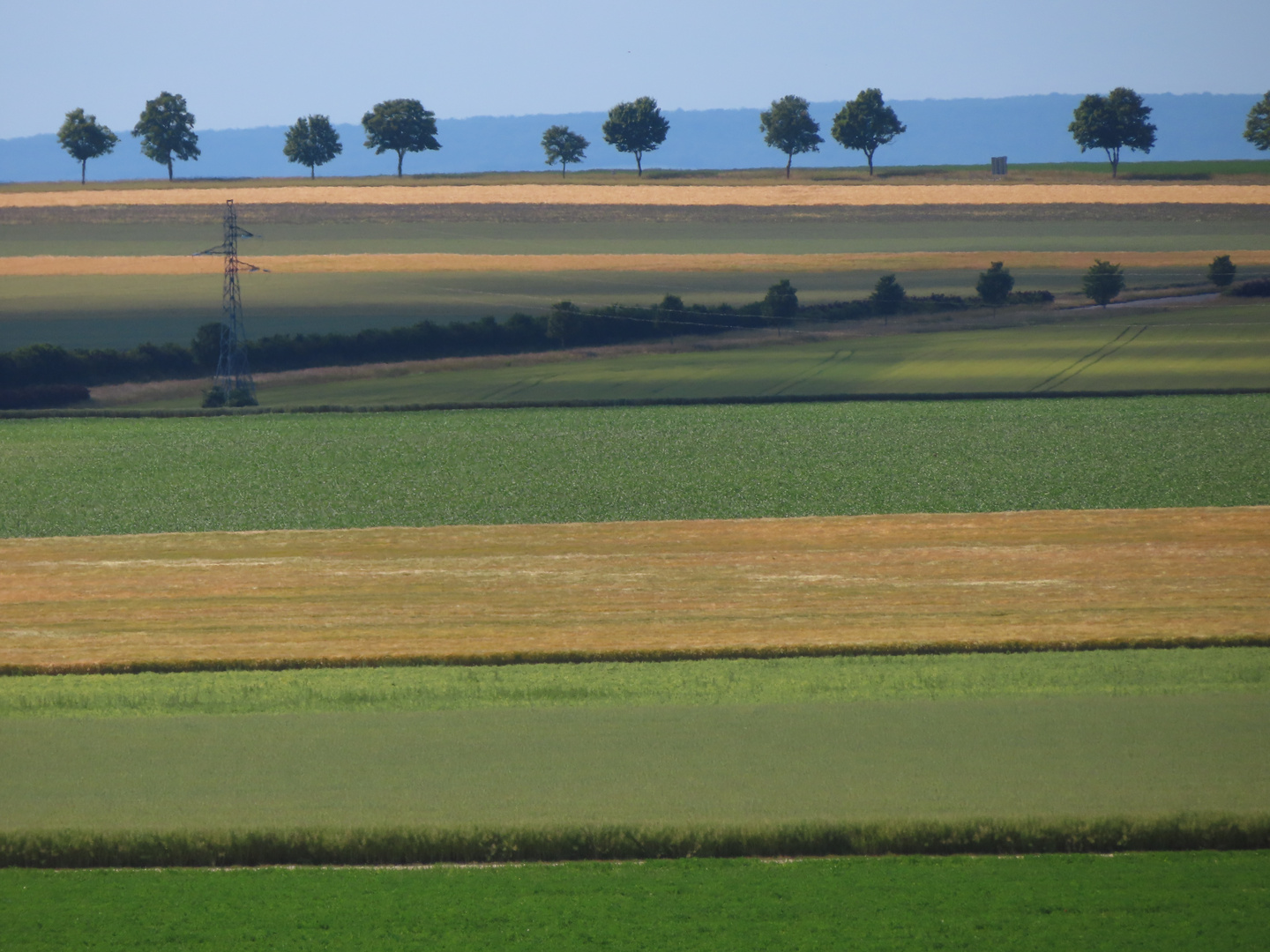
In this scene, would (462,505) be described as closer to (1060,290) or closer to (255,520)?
(255,520)

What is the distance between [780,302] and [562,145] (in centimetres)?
4593

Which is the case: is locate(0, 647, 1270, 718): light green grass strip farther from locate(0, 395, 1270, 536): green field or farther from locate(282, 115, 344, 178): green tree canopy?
locate(282, 115, 344, 178): green tree canopy

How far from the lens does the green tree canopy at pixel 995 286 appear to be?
218 feet

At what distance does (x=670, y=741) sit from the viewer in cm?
1605

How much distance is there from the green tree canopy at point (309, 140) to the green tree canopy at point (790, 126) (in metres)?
36.4

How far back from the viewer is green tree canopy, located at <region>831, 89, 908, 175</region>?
97438 mm

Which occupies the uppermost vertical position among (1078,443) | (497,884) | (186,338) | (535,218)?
(535,218)

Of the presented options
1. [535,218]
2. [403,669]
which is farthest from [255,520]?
[535,218]

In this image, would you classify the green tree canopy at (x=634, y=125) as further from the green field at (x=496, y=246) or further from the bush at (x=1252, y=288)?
the bush at (x=1252, y=288)

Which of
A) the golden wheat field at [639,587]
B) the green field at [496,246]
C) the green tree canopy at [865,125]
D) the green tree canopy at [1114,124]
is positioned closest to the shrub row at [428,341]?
the green field at [496,246]

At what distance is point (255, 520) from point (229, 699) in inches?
609

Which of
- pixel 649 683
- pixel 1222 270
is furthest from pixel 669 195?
pixel 649 683

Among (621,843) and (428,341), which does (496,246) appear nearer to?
(428,341)

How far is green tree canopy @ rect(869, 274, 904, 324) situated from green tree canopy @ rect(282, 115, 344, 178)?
5664cm
